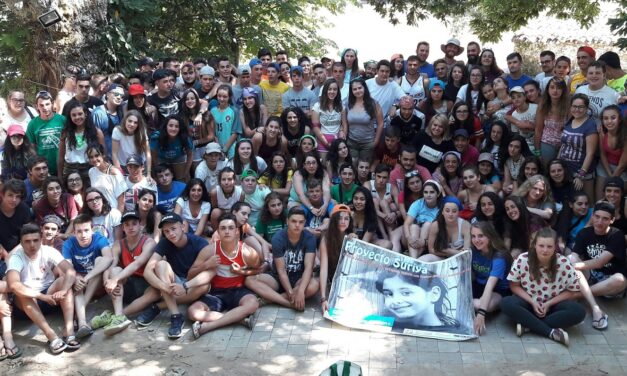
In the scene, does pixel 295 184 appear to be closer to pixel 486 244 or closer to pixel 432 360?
pixel 486 244

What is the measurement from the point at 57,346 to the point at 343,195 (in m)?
3.53

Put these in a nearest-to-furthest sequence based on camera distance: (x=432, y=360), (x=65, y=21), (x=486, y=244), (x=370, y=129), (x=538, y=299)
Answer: (x=432, y=360) < (x=538, y=299) < (x=486, y=244) < (x=370, y=129) < (x=65, y=21)

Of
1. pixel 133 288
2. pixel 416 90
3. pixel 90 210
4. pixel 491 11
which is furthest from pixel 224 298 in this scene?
pixel 491 11

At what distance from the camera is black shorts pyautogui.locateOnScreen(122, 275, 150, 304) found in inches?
258

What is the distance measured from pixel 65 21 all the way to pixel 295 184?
5494mm

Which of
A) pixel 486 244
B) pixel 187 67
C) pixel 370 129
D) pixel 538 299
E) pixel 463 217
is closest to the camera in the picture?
A: pixel 538 299

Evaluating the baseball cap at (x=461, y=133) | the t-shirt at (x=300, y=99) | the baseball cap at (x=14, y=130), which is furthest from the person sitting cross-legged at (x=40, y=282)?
the baseball cap at (x=461, y=133)

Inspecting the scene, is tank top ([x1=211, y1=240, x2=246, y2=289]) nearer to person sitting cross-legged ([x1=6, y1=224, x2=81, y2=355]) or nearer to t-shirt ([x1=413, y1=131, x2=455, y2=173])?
person sitting cross-legged ([x1=6, y1=224, x2=81, y2=355])

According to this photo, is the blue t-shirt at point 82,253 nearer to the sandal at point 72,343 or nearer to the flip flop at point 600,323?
the sandal at point 72,343

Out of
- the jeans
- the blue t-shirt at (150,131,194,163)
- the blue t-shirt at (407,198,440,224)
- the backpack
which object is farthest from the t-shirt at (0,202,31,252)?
the jeans

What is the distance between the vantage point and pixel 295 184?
768 centimetres

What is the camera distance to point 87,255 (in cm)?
649

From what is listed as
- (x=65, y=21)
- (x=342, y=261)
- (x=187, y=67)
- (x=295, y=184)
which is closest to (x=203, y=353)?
(x=342, y=261)

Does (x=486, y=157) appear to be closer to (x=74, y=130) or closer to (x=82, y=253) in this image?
(x=82, y=253)
